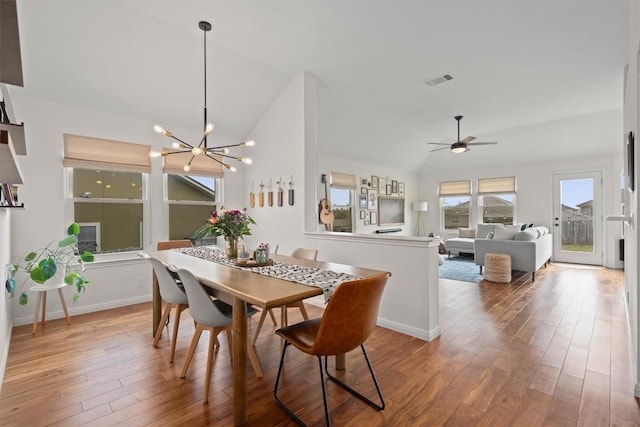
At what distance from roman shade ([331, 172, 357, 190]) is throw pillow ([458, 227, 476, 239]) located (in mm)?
3365

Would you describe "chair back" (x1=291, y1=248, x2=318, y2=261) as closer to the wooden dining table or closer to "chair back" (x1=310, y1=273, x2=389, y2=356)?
the wooden dining table

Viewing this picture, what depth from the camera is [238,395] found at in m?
1.75

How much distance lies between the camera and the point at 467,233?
7.88m

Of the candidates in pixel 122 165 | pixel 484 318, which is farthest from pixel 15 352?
pixel 484 318

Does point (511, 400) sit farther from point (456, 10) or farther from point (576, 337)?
point (456, 10)

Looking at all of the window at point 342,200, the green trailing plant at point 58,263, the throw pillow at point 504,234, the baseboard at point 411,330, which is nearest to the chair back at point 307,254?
the baseboard at point 411,330

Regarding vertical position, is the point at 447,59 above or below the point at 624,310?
above

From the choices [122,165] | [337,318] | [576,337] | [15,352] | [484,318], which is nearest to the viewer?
[337,318]

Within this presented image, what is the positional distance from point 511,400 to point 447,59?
11.2ft

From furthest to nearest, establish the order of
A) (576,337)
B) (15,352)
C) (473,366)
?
(576,337) < (15,352) < (473,366)

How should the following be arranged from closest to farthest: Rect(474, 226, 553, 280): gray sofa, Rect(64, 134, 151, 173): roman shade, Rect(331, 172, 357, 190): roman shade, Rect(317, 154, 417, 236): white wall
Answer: Rect(64, 134, 151, 173): roman shade < Rect(474, 226, 553, 280): gray sofa < Rect(317, 154, 417, 236): white wall < Rect(331, 172, 357, 190): roman shade

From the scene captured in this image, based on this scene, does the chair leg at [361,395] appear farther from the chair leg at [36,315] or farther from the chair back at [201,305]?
the chair leg at [36,315]

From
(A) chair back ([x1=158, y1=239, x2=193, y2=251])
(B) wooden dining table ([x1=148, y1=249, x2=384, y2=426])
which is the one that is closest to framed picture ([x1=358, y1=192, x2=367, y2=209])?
(A) chair back ([x1=158, y1=239, x2=193, y2=251])

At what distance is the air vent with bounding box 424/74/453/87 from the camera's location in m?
3.91
